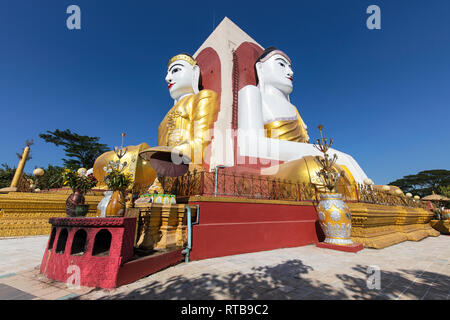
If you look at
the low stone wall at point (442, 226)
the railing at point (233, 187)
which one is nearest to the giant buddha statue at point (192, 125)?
the railing at point (233, 187)

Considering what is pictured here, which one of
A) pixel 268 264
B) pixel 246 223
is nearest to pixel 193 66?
pixel 246 223

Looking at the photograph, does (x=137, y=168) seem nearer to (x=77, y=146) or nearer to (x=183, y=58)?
(x=183, y=58)

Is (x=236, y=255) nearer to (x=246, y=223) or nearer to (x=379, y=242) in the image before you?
(x=246, y=223)

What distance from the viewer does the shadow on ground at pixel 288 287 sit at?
2.54 m

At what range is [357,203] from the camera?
6.41m

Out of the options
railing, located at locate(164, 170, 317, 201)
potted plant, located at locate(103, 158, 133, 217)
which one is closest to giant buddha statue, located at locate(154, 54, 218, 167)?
railing, located at locate(164, 170, 317, 201)

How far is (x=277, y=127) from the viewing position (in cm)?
1277

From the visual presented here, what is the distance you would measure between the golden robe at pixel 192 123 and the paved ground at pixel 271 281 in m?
6.78

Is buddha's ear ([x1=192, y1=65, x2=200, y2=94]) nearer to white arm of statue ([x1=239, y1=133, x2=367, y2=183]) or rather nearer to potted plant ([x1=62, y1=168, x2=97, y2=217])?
white arm of statue ([x1=239, y1=133, x2=367, y2=183])

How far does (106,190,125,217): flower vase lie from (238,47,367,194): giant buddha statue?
665 cm

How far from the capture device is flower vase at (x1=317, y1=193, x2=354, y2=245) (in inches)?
224

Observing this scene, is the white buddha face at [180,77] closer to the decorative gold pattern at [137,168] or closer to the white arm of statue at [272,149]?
the decorative gold pattern at [137,168]
